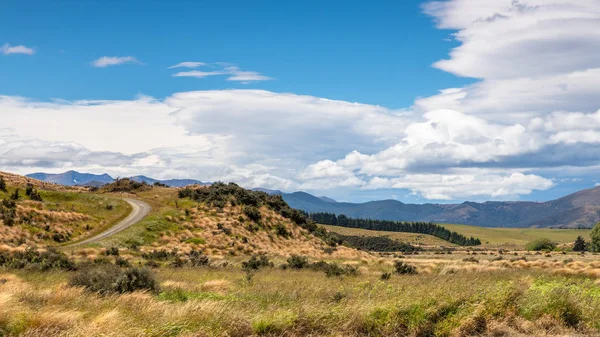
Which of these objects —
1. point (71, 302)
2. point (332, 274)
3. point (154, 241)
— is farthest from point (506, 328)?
point (154, 241)

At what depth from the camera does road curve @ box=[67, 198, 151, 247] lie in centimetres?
5719

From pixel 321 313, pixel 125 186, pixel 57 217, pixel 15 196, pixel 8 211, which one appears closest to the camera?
pixel 321 313

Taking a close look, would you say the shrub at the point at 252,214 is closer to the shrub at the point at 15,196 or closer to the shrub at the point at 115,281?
the shrub at the point at 15,196

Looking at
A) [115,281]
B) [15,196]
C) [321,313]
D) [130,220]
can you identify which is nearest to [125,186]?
[15,196]

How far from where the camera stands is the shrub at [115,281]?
587 inches

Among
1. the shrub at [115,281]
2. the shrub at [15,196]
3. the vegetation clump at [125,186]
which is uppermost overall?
the vegetation clump at [125,186]

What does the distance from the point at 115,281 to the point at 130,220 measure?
55662 mm

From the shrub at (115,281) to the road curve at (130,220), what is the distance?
131ft

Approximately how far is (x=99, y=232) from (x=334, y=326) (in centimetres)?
5844

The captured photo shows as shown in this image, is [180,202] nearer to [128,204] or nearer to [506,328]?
[128,204]

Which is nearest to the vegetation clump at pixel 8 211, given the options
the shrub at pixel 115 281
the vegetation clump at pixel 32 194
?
the vegetation clump at pixel 32 194

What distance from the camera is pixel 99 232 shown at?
62688 mm

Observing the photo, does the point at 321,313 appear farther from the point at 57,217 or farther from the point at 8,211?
the point at 57,217

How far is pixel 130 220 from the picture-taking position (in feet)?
223
